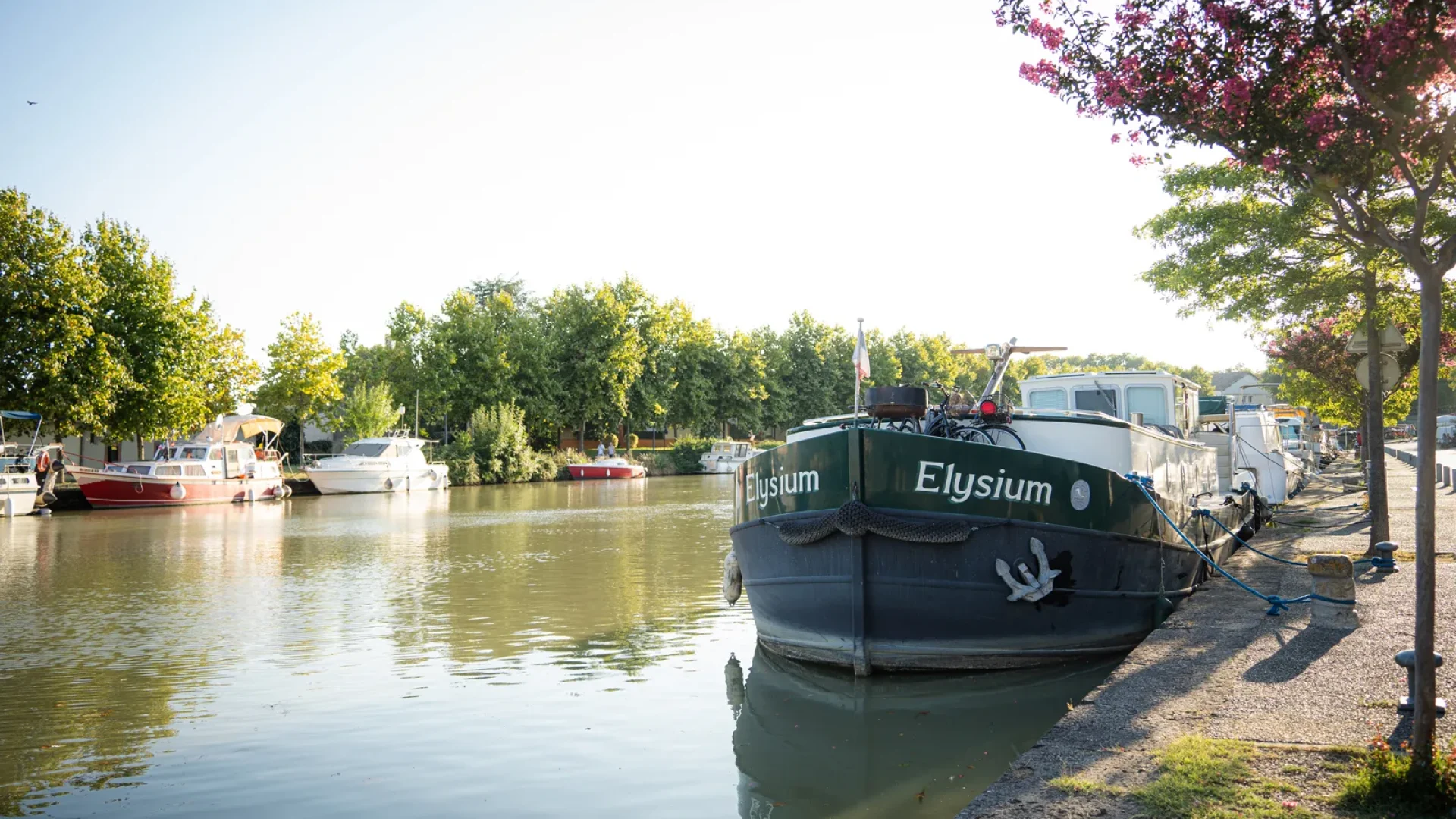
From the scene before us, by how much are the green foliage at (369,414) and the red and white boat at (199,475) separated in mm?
10073

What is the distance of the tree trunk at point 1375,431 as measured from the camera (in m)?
12.5

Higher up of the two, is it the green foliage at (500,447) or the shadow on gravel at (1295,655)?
the green foliage at (500,447)

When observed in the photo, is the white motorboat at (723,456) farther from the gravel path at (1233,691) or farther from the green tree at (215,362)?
the gravel path at (1233,691)

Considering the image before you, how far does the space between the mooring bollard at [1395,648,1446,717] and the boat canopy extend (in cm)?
4333

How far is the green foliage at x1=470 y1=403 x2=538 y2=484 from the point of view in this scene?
56750 mm

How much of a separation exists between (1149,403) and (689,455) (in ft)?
189

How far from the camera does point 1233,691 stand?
6863mm

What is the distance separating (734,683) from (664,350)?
6552 centimetres

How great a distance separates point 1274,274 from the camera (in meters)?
13.5

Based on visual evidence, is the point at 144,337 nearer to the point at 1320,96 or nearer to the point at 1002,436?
the point at 1002,436

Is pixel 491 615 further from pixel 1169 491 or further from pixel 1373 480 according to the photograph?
pixel 1373 480

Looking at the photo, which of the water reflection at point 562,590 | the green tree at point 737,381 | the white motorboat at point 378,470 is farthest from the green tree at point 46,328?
the green tree at point 737,381

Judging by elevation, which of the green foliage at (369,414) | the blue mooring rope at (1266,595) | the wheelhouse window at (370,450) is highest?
the green foliage at (369,414)

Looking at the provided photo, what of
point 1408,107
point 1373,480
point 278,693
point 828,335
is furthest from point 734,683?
point 828,335
